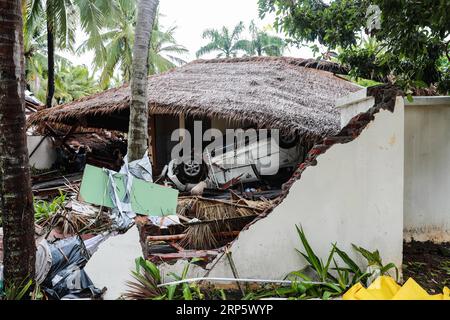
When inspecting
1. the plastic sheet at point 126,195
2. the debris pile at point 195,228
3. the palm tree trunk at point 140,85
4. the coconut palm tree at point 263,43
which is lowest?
the debris pile at point 195,228

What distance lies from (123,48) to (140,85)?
1328 cm

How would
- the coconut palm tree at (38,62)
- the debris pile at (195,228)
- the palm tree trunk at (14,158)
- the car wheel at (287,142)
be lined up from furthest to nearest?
the coconut palm tree at (38,62), the car wheel at (287,142), the debris pile at (195,228), the palm tree trunk at (14,158)

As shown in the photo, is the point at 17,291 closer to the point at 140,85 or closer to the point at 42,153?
the point at 140,85

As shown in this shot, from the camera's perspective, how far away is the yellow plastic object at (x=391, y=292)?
240 centimetres

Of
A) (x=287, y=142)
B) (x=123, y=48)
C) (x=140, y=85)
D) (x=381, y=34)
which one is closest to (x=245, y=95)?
(x=287, y=142)

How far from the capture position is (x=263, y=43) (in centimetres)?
2461

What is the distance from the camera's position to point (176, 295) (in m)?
3.13

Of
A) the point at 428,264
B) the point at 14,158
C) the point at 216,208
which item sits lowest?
the point at 428,264

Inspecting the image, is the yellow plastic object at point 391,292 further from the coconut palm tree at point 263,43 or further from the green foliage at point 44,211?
the coconut palm tree at point 263,43

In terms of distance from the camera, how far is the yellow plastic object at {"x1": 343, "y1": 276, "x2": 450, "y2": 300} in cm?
240

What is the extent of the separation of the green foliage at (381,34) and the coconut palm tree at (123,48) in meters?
9.05

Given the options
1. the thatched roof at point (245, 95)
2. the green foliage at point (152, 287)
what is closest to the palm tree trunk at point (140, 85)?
the thatched roof at point (245, 95)

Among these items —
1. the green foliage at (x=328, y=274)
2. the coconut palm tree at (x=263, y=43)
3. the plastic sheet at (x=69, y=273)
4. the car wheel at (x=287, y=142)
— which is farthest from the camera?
the coconut palm tree at (x=263, y=43)
